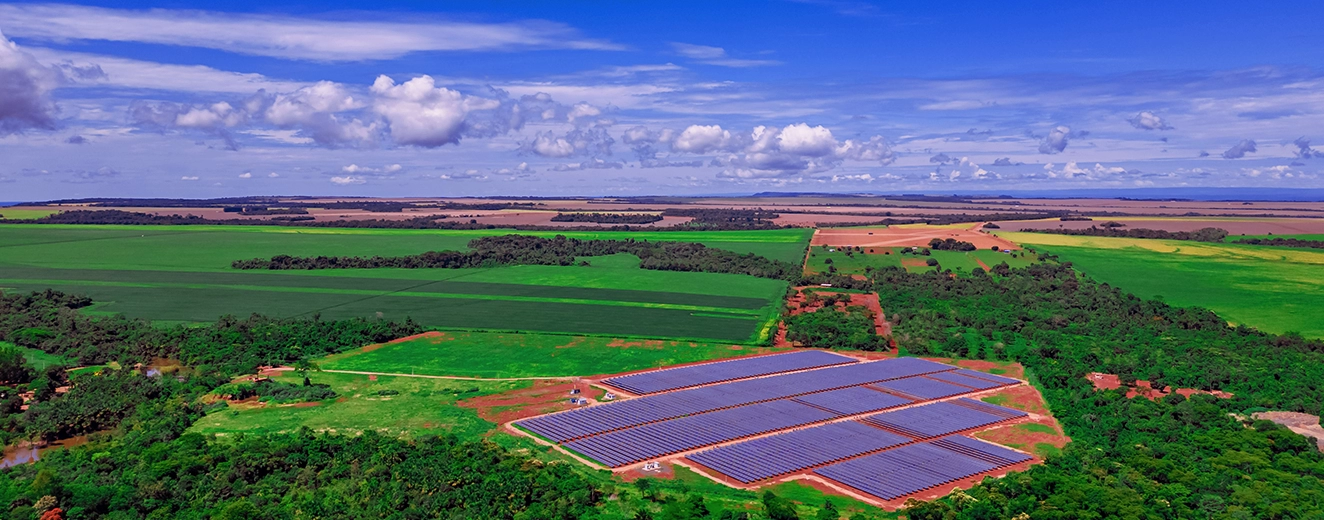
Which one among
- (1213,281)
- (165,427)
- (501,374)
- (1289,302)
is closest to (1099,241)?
(1213,281)

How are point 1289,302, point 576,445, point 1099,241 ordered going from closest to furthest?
point 576,445 → point 1289,302 → point 1099,241

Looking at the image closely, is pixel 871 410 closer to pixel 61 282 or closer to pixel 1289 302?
pixel 1289 302

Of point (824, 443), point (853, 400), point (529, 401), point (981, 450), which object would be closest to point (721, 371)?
point (853, 400)

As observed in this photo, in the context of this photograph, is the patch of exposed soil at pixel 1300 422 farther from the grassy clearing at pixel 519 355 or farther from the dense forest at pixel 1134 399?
the grassy clearing at pixel 519 355

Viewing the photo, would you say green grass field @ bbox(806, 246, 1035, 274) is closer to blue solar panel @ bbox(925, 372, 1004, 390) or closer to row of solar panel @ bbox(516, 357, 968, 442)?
row of solar panel @ bbox(516, 357, 968, 442)

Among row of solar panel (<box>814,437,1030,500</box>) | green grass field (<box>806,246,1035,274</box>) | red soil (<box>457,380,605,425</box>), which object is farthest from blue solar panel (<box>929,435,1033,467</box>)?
green grass field (<box>806,246,1035,274</box>)
